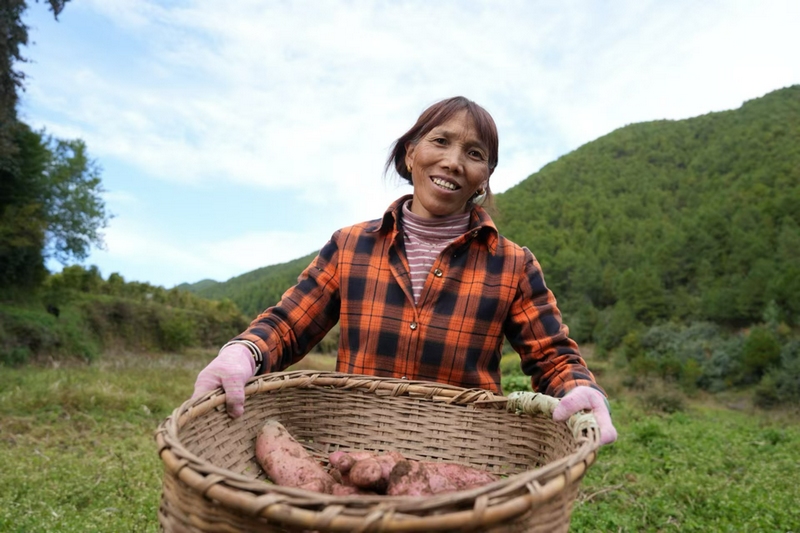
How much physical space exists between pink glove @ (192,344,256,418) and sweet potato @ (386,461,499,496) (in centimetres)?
45

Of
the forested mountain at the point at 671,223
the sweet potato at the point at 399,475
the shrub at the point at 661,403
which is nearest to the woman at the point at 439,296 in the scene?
the sweet potato at the point at 399,475

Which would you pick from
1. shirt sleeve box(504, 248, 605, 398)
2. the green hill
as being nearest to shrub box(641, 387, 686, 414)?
shirt sleeve box(504, 248, 605, 398)

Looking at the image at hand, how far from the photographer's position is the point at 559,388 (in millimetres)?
1648

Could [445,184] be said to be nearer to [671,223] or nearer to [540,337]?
[540,337]

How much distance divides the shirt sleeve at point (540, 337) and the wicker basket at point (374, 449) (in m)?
0.19

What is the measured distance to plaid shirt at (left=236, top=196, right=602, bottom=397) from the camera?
71.2 inches

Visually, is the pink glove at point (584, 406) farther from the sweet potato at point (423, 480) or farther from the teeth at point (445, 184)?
the teeth at point (445, 184)

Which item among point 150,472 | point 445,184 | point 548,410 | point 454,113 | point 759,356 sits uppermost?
point 454,113

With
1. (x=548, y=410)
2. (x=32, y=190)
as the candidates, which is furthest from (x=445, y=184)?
(x=32, y=190)

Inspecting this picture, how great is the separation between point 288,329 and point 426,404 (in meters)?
0.54

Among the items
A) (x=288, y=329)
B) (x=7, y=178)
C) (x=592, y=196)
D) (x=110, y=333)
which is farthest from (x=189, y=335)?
(x=592, y=196)

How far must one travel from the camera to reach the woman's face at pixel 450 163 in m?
1.87

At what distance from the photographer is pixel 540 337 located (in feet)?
5.90

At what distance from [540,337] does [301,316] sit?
799mm
